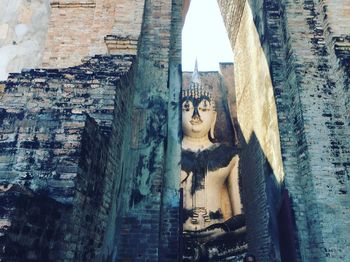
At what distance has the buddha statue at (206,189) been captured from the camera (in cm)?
848

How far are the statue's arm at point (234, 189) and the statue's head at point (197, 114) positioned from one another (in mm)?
1441

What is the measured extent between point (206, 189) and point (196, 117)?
2297 millimetres

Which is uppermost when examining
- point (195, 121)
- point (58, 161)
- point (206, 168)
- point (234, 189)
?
point (195, 121)

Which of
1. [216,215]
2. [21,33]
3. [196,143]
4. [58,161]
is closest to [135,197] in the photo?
[58,161]

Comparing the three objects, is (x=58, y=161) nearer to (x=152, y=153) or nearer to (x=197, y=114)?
(x=152, y=153)

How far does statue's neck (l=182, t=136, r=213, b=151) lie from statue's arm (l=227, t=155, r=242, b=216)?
3.61ft

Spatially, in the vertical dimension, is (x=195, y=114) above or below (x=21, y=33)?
above

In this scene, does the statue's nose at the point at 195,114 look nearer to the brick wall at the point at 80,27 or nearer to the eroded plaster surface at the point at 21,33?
the brick wall at the point at 80,27

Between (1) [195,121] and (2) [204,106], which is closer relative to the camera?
(1) [195,121]

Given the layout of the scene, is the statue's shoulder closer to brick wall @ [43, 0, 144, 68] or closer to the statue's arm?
the statue's arm

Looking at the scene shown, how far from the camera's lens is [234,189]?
984 centimetres

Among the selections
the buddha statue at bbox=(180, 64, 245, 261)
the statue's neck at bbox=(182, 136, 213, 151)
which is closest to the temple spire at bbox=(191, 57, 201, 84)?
the buddha statue at bbox=(180, 64, 245, 261)

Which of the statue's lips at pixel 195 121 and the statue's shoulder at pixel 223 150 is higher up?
the statue's lips at pixel 195 121

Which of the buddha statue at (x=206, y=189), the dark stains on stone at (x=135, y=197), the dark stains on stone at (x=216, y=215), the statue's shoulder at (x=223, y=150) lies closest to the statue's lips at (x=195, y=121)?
the buddha statue at (x=206, y=189)
